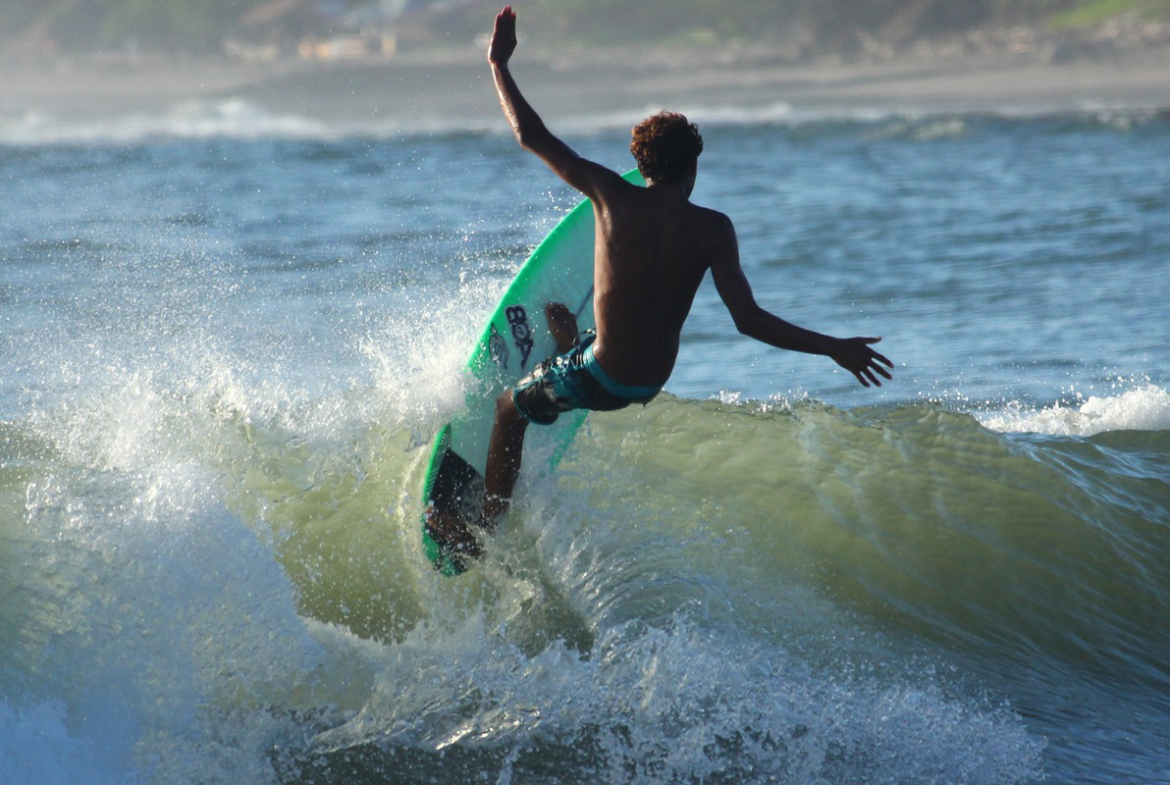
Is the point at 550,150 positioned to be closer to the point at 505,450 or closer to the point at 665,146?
the point at 665,146

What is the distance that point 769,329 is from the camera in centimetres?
381

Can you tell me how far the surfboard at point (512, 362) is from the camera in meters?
4.87

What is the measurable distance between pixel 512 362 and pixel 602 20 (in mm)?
46939

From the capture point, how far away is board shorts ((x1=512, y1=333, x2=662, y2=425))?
421 cm

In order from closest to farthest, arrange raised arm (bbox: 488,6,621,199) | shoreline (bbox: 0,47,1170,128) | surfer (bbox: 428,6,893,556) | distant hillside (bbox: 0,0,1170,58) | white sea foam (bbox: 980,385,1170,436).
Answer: surfer (bbox: 428,6,893,556) < raised arm (bbox: 488,6,621,199) < white sea foam (bbox: 980,385,1170,436) < shoreline (bbox: 0,47,1170,128) < distant hillside (bbox: 0,0,1170,58)

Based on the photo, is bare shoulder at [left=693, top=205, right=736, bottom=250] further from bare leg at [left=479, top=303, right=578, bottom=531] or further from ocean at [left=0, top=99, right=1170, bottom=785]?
ocean at [left=0, top=99, right=1170, bottom=785]

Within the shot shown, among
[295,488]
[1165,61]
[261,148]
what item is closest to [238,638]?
[295,488]

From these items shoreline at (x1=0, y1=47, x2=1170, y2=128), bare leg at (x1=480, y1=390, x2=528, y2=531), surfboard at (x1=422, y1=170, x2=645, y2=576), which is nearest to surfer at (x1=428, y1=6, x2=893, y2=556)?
bare leg at (x1=480, y1=390, x2=528, y2=531)

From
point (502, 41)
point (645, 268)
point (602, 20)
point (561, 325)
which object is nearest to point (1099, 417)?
point (561, 325)

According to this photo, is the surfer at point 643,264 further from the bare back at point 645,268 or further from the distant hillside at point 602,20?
the distant hillside at point 602,20

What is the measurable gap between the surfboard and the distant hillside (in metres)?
37.4

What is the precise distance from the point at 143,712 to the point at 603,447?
2402 mm

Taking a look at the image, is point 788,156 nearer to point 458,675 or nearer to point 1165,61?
point 1165,61

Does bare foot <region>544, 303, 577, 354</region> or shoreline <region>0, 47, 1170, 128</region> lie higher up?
shoreline <region>0, 47, 1170, 128</region>
